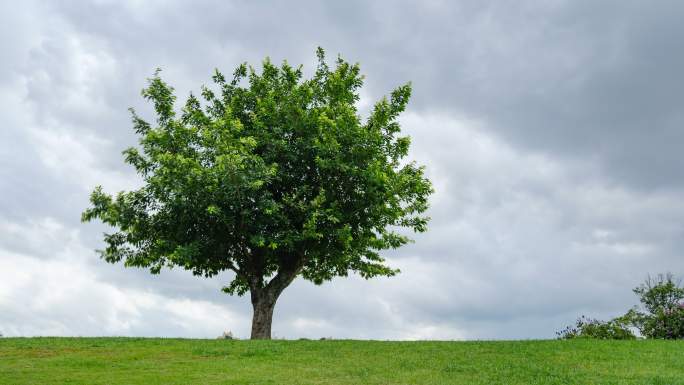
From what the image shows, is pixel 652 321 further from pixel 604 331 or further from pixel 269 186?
pixel 269 186

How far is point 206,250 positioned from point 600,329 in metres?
25.6

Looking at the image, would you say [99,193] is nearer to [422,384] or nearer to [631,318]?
[422,384]

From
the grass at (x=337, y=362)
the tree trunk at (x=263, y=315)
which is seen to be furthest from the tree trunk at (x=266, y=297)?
the grass at (x=337, y=362)

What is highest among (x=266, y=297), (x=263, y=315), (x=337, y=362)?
(x=266, y=297)

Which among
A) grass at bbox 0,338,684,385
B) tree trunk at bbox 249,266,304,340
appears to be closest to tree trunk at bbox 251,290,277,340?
tree trunk at bbox 249,266,304,340

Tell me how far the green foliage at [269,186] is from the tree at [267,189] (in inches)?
2.4

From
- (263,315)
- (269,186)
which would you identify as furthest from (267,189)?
(263,315)

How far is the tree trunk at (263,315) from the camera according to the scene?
111ft

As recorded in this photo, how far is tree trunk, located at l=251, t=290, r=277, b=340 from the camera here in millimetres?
33688

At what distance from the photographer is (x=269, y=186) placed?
33906 millimetres

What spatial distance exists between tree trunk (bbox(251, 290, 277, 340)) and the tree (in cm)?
6

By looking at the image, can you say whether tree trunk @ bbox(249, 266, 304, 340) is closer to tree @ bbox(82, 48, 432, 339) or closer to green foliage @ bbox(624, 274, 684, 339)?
tree @ bbox(82, 48, 432, 339)

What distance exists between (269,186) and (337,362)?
42.2 feet

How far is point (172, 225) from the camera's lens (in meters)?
33.3
